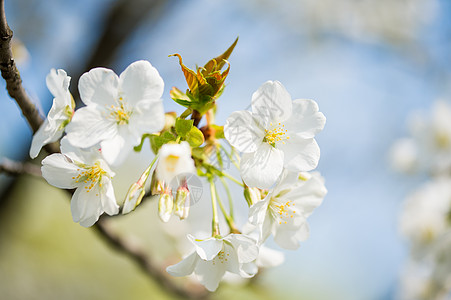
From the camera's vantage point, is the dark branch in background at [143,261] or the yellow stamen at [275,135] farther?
the dark branch in background at [143,261]

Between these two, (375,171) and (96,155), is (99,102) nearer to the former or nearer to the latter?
(96,155)

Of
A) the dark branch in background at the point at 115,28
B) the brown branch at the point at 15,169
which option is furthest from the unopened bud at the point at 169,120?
the dark branch in background at the point at 115,28

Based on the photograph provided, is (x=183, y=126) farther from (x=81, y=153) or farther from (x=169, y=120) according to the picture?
(x=81, y=153)

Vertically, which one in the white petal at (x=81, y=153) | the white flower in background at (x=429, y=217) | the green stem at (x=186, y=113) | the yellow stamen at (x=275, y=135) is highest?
the white flower in background at (x=429, y=217)

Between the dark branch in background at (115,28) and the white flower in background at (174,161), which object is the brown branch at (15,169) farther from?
the dark branch in background at (115,28)

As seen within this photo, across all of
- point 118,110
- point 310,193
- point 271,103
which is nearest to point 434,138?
point 310,193

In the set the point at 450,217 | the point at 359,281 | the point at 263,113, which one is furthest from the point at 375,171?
the point at 263,113

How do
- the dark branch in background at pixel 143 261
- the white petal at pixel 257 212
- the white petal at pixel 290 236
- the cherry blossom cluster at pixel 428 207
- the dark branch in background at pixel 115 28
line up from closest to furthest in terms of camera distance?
the white petal at pixel 257 212
the white petal at pixel 290 236
the dark branch in background at pixel 143 261
the cherry blossom cluster at pixel 428 207
the dark branch in background at pixel 115 28
